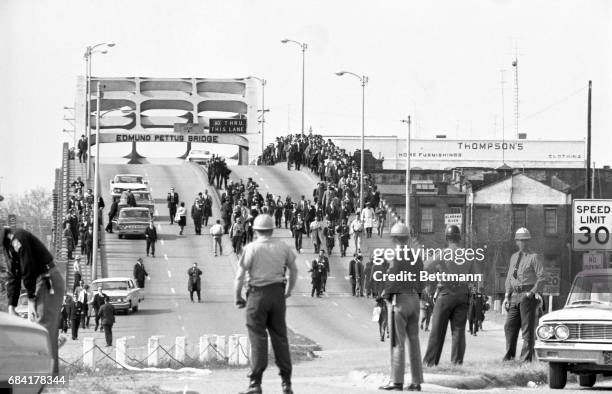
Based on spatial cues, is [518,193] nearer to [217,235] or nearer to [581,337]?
[217,235]

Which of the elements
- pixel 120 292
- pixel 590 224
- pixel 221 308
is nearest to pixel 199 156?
pixel 221 308

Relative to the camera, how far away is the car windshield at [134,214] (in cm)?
6462

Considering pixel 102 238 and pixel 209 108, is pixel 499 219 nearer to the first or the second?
pixel 102 238

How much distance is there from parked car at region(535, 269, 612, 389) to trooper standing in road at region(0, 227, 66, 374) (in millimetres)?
6761

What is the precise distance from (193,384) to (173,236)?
49.1 metres

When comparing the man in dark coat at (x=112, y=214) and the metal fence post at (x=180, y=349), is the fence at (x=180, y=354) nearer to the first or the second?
the metal fence post at (x=180, y=349)

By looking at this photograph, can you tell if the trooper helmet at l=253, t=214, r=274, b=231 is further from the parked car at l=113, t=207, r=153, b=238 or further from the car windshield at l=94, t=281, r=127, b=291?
the parked car at l=113, t=207, r=153, b=238

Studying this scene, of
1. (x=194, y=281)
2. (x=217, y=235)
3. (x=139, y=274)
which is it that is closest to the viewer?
(x=194, y=281)

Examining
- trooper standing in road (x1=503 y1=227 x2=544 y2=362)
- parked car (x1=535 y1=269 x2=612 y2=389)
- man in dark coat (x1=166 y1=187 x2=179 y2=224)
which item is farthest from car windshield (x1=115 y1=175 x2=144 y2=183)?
parked car (x1=535 y1=269 x2=612 y2=389)

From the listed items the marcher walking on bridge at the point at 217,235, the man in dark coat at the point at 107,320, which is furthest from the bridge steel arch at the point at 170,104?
the man in dark coat at the point at 107,320

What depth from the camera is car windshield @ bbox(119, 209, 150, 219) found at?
64.6 m

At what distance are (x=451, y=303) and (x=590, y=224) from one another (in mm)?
14516

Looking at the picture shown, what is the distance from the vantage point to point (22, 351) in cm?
991

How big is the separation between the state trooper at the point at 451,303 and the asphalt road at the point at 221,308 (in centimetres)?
390
